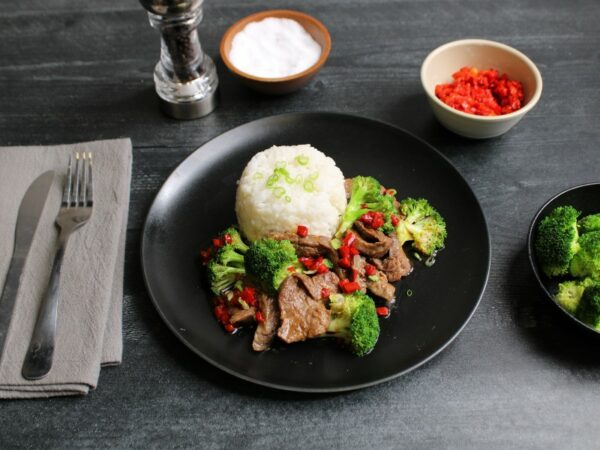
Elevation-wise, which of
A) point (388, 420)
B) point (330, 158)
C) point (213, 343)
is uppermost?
point (330, 158)

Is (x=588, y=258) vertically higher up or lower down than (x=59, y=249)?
higher up

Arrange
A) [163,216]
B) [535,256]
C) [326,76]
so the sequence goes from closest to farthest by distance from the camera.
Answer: [535,256], [163,216], [326,76]

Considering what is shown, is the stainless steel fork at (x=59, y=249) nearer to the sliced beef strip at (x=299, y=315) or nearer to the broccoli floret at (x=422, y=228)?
the sliced beef strip at (x=299, y=315)

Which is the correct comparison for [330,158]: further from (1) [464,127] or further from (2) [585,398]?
(2) [585,398]

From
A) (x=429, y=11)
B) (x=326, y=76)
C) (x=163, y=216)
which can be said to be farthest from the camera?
(x=429, y=11)

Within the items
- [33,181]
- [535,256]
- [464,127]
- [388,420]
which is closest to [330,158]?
[464,127]

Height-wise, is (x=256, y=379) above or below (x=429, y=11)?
below

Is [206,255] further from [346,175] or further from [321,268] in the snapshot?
[346,175]

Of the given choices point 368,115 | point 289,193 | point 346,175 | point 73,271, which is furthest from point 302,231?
point 368,115
